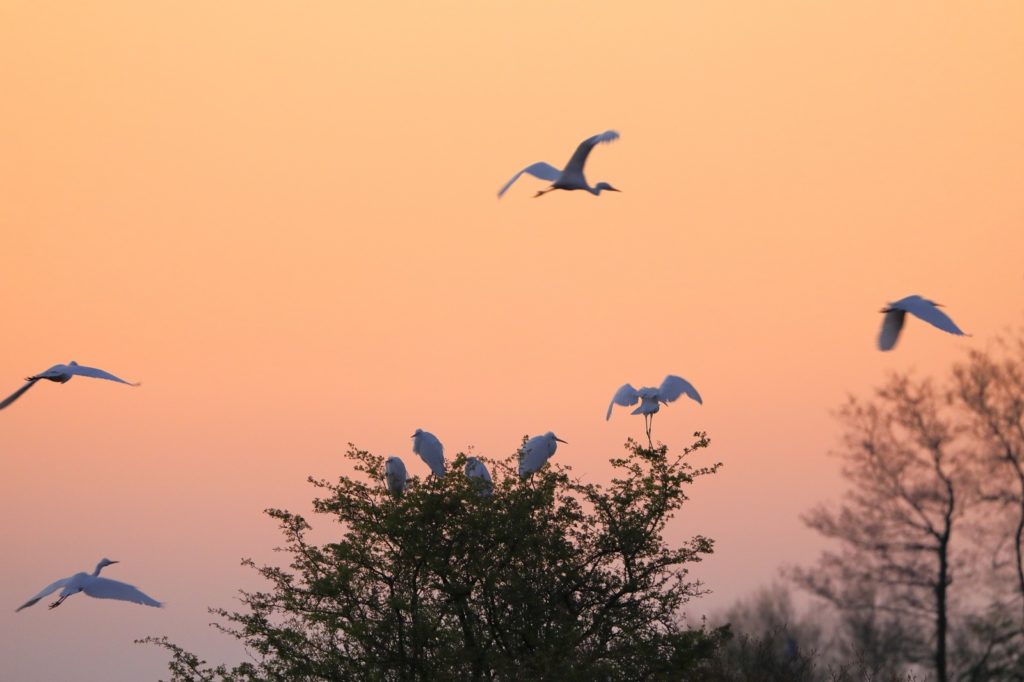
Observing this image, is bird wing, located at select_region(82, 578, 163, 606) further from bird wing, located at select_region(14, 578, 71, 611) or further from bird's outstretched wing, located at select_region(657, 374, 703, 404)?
bird's outstretched wing, located at select_region(657, 374, 703, 404)

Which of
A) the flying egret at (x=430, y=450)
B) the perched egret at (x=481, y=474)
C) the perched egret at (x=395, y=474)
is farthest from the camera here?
the flying egret at (x=430, y=450)

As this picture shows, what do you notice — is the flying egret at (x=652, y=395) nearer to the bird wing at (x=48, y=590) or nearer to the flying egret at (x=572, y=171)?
the flying egret at (x=572, y=171)

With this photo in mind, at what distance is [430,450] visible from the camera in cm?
1791

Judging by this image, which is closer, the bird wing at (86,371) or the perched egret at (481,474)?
the bird wing at (86,371)

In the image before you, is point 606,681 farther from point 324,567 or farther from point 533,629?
point 324,567

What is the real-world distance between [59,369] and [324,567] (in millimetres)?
4738

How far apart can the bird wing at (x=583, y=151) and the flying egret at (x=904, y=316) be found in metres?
3.39

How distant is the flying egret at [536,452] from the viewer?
17.4m

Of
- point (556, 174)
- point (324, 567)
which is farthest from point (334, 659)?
point (556, 174)

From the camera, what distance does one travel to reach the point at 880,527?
27906mm

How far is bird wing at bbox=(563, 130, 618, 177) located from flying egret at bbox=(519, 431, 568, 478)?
5031 millimetres

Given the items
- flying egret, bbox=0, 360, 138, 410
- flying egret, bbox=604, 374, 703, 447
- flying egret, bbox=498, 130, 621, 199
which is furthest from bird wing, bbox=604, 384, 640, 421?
flying egret, bbox=0, 360, 138, 410

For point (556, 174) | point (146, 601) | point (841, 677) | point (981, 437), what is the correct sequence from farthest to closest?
1. point (981, 437)
2. point (841, 677)
3. point (556, 174)
4. point (146, 601)

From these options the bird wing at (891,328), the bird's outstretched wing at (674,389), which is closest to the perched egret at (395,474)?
the bird's outstretched wing at (674,389)
